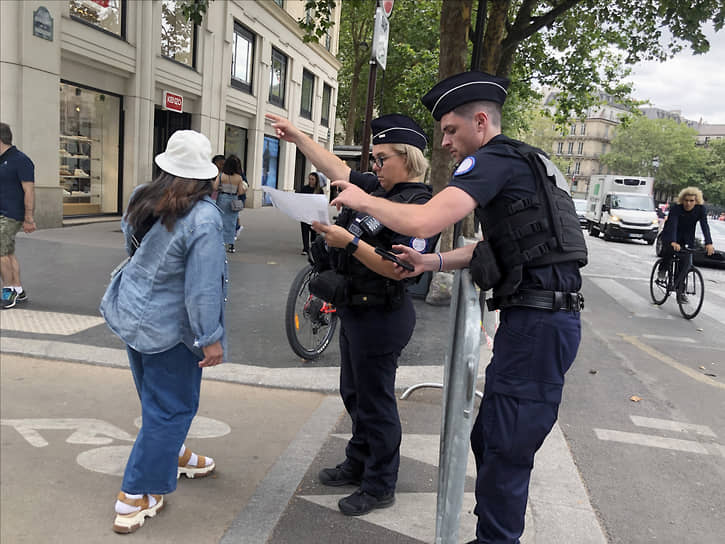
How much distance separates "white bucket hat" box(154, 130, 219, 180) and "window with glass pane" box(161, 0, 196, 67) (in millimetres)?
14705

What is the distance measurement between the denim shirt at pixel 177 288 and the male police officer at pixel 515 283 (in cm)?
80

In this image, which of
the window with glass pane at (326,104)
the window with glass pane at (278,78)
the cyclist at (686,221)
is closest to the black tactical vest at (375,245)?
the cyclist at (686,221)

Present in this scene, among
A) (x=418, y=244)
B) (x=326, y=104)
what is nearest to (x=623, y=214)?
(x=326, y=104)

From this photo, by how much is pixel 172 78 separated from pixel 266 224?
15.2ft

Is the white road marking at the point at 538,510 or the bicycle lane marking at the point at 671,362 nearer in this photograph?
the white road marking at the point at 538,510

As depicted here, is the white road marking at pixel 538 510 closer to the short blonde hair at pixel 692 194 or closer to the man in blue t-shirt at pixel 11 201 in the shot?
the man in blue t-shirt at pixel 11 201

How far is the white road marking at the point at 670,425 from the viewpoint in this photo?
173 inches

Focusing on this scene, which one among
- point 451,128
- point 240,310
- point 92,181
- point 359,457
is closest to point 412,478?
point 359,457

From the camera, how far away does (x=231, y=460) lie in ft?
11.3

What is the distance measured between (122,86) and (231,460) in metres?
13.7

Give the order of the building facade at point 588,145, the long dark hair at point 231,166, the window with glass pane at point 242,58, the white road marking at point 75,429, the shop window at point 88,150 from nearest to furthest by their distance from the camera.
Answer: the white road marking at point 75,429
the long dark hair at point 231,166
the shop window at point 88,150
the window with glass pane at point 242,58
the building facade at point 588,145

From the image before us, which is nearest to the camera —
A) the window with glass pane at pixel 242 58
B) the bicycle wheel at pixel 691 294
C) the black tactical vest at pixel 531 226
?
the black tactical vest at pixel 531 226

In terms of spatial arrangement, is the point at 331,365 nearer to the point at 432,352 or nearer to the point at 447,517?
the point at 432,352

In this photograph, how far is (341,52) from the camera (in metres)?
38.3
